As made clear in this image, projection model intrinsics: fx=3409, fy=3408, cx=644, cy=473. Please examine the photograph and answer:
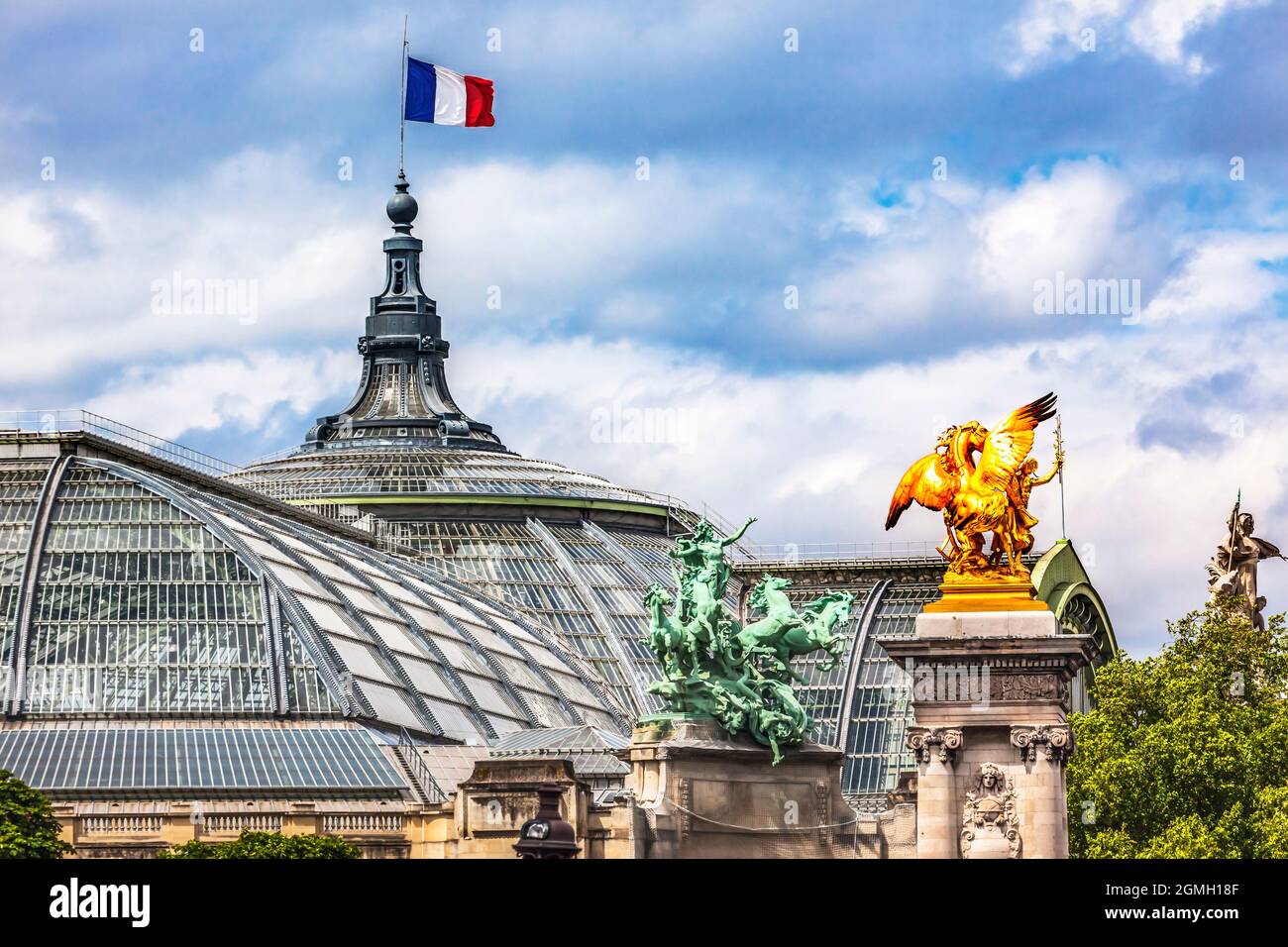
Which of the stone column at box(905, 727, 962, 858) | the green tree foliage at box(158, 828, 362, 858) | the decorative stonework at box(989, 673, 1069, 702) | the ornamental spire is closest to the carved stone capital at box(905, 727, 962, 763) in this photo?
the stone column at box(905, 727, 962, 858)

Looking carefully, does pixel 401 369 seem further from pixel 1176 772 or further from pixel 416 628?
pixel 1176 772

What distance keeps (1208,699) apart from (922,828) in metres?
32.4

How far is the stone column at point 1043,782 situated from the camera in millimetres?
94188

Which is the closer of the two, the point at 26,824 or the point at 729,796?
the point at 26,824

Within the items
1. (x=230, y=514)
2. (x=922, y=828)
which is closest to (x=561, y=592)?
(x=230, y=514)

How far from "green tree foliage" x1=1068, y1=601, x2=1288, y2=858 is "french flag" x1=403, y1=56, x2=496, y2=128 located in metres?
36.2

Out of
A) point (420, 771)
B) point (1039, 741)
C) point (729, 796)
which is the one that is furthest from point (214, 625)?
point (1039, 741)

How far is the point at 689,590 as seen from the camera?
104m

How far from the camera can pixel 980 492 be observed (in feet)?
314

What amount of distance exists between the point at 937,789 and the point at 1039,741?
3.13m

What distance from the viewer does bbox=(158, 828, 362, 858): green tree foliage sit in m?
97.8

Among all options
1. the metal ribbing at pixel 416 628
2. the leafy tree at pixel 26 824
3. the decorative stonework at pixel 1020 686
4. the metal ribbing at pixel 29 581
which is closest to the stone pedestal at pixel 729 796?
the decorative stonework at pixel 1020 686
